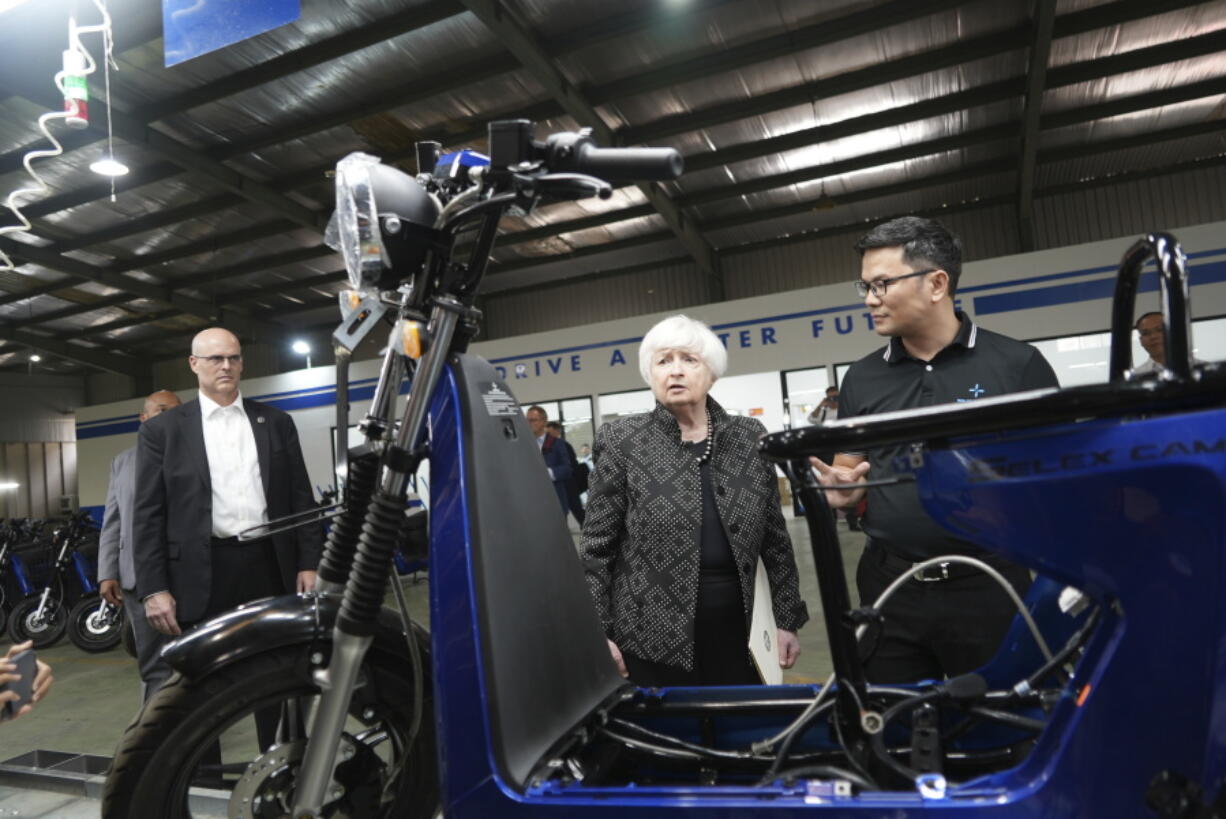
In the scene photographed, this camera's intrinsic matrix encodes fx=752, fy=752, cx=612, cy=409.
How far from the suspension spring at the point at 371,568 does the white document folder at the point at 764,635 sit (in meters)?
0.91

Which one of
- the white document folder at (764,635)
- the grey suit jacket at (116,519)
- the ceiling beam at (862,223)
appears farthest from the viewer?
the ceiling beam at (862,223)

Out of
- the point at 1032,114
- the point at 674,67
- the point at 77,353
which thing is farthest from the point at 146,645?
the point at 77,353

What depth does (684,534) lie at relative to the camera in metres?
1.73

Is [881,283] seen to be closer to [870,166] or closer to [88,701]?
[88,701]

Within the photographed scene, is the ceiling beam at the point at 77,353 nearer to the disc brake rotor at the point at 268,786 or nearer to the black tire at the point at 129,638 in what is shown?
the black tire at the point at 129,638

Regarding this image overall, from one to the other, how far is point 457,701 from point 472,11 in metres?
6.73

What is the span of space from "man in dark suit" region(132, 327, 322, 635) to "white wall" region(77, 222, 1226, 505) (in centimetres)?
732

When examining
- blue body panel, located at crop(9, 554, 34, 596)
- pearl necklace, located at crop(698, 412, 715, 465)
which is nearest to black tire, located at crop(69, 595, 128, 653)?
blue body panel, located at crop(9, 554, 34, 596)

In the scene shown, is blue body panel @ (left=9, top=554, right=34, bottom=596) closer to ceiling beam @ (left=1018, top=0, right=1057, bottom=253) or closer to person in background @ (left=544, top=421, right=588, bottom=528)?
person in background @ (left=544, top=421, right=588, bottom=528)

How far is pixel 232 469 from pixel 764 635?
179 centimetres

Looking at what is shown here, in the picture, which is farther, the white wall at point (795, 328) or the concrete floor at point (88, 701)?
the white wall at point (795, 328)

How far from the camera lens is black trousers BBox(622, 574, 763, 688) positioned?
1.76 m

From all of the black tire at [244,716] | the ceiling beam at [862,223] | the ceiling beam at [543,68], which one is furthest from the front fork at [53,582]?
the ceiling beam at [862,223]

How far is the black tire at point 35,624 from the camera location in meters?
5.85
